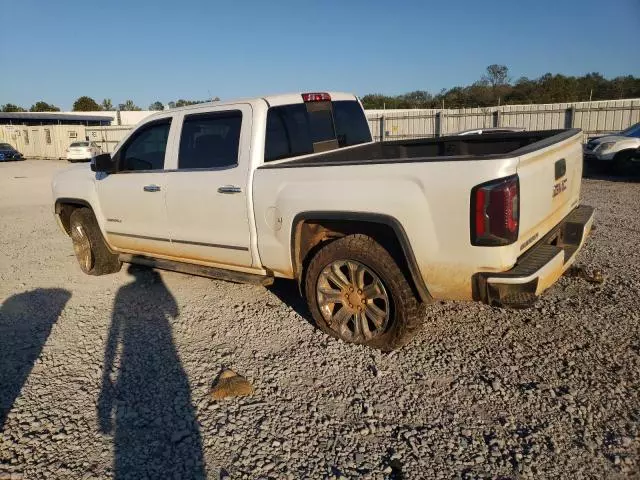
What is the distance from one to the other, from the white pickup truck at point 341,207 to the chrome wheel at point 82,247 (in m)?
0.44

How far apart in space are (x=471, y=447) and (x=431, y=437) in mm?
219

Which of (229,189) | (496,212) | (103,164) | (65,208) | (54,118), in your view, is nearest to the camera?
(496,212)

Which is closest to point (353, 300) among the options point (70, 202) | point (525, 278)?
point (525, 278)

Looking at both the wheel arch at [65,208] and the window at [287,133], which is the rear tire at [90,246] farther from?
the window at [287,133]

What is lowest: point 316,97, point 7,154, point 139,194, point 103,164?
point 7,154

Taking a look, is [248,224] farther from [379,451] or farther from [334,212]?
[379,451]

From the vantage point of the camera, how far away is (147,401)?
10.7 ft

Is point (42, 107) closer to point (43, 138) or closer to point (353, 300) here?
point (43, 138)

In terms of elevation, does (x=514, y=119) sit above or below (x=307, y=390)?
above

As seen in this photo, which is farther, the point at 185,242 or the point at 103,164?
the point at 103,164

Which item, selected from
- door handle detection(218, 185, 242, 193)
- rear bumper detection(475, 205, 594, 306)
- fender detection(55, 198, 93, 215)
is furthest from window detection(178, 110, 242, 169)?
rear bumper detection(475, 205, 594, 306)

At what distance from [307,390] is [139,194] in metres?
2.83

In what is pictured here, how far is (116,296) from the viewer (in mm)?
5328

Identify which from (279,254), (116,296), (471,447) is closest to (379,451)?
(471,447)
